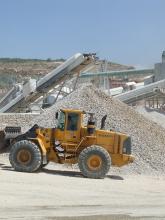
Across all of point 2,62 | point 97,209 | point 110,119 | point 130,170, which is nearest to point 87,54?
point 110,119

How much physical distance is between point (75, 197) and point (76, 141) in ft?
15.1

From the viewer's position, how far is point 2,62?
131500mm

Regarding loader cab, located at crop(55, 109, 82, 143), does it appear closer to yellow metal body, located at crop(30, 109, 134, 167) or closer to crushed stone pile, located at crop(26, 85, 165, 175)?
yellow metal body, located at crop(30, 109, 134, 167)

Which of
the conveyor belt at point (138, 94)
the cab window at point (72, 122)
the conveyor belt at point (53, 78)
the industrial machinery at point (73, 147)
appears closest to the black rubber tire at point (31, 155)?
the industrial machinery at point (73, 147)

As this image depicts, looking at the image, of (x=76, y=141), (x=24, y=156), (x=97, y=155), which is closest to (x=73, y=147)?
(x=76, y=141)

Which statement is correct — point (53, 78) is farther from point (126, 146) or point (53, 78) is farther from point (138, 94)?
point (126, 146)

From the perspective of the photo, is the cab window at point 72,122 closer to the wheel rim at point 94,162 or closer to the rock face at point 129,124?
the wheel rim at point 94,162

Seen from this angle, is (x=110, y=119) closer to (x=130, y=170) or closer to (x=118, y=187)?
(x=130, y=170)

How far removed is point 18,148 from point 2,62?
115 meters

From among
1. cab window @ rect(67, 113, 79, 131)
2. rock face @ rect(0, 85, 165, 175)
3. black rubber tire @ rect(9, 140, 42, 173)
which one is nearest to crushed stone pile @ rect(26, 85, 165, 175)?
rock face @ rect(0, 85, 165, 175)

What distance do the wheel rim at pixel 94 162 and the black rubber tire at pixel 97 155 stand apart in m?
0.06

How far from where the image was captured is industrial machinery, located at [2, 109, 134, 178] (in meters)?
18.3

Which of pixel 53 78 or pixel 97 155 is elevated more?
pixel 53 78

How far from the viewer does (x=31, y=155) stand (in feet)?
60.0
